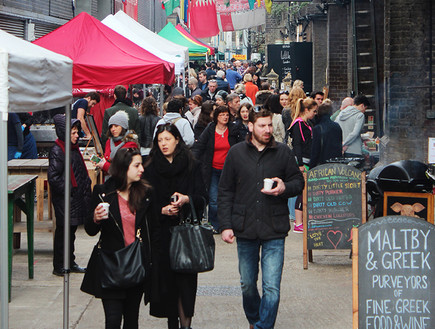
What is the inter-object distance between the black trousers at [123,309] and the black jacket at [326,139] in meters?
5.30

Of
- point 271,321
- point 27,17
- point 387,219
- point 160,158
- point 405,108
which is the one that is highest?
point 27,17

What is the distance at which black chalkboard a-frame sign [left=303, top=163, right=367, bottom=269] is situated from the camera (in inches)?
353

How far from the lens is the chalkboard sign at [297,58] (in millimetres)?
29984

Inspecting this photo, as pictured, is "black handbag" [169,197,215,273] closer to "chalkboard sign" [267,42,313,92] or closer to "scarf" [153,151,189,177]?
"scarf" [153,151,189,177]

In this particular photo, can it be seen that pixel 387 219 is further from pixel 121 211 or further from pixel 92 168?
pixel 92 168

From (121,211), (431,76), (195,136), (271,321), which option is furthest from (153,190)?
(431,76)

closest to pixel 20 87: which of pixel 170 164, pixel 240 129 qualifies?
pixel 170 164

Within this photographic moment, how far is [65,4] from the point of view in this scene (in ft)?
78.8

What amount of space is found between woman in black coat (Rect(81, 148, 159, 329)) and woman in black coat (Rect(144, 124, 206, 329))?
1.58ft

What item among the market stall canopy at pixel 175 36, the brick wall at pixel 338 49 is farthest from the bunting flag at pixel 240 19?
the brick wall at pixel 338 49

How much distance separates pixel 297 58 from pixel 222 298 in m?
23.0

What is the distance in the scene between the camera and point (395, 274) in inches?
228

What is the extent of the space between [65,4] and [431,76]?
1329cm

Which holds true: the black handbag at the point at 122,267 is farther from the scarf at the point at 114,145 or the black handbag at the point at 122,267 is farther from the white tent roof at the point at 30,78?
the scarf at the point at 114,145
